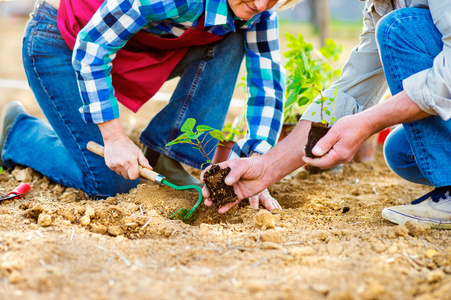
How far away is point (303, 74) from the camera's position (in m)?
2.09

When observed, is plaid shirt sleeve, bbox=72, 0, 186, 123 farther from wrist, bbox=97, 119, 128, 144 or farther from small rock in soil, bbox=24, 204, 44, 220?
small rock in soil, bbox=24, 204, 44, 220

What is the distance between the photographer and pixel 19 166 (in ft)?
8.29

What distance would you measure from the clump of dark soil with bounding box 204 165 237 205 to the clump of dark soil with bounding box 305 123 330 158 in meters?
0.36

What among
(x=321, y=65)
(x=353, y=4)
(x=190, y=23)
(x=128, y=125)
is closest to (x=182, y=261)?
(x=190, y=23)

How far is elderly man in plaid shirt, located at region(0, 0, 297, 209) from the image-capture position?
1.82 m

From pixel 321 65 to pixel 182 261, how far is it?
1889 mm

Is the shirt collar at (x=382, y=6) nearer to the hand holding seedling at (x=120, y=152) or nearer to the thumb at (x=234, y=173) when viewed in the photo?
the thumb at (x=234, y=173)

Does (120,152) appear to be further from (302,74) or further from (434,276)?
(434,276)

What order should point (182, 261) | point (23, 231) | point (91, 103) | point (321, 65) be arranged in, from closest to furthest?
point (182, 261)
point (23, 231)
point (91, 103)
point (321, 65)

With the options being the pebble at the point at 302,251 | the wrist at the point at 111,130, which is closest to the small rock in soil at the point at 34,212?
the wrist at the point at 111,130

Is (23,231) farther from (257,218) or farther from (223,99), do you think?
(223,99)

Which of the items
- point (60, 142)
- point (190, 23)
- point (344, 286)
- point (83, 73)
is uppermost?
point (190, 23)

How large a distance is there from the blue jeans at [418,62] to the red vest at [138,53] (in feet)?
2.74

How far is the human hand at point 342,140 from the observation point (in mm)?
1529
